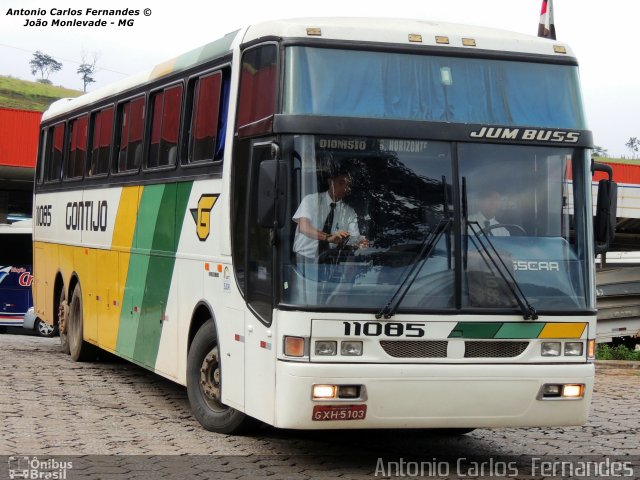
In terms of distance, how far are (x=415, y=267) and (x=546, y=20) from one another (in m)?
9.60

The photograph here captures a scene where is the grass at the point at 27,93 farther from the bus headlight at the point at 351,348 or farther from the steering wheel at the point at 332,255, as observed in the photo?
the bus headlight at the point at 351,348

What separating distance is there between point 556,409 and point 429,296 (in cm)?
126

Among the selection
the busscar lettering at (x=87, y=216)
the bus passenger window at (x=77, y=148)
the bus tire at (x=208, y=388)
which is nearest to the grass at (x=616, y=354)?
the busscar lettering at (x=87, y=216)

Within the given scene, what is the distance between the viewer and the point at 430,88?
28.7 feet

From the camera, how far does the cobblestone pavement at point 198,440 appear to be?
863 cm

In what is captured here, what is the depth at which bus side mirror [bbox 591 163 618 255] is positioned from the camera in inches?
352

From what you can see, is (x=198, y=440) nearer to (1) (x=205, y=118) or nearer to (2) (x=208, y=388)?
(2) (x=208, y=388)

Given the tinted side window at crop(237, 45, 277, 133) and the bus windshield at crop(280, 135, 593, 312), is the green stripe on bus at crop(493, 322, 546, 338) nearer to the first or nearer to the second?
the bus windshield at crop(280, 135, 593, 312)

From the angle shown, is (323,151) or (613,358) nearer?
(323,151)

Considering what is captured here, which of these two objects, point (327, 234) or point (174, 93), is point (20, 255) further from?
point (327, 234)

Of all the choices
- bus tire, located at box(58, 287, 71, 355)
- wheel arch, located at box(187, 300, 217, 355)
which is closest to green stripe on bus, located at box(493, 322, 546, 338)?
wheel arch, located at box(187, 300, 217, 355)

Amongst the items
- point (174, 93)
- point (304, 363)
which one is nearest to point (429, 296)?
point (304, 363)

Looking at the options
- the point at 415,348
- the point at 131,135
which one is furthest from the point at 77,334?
the point at 415,348

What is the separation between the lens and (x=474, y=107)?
8758 millimetres
